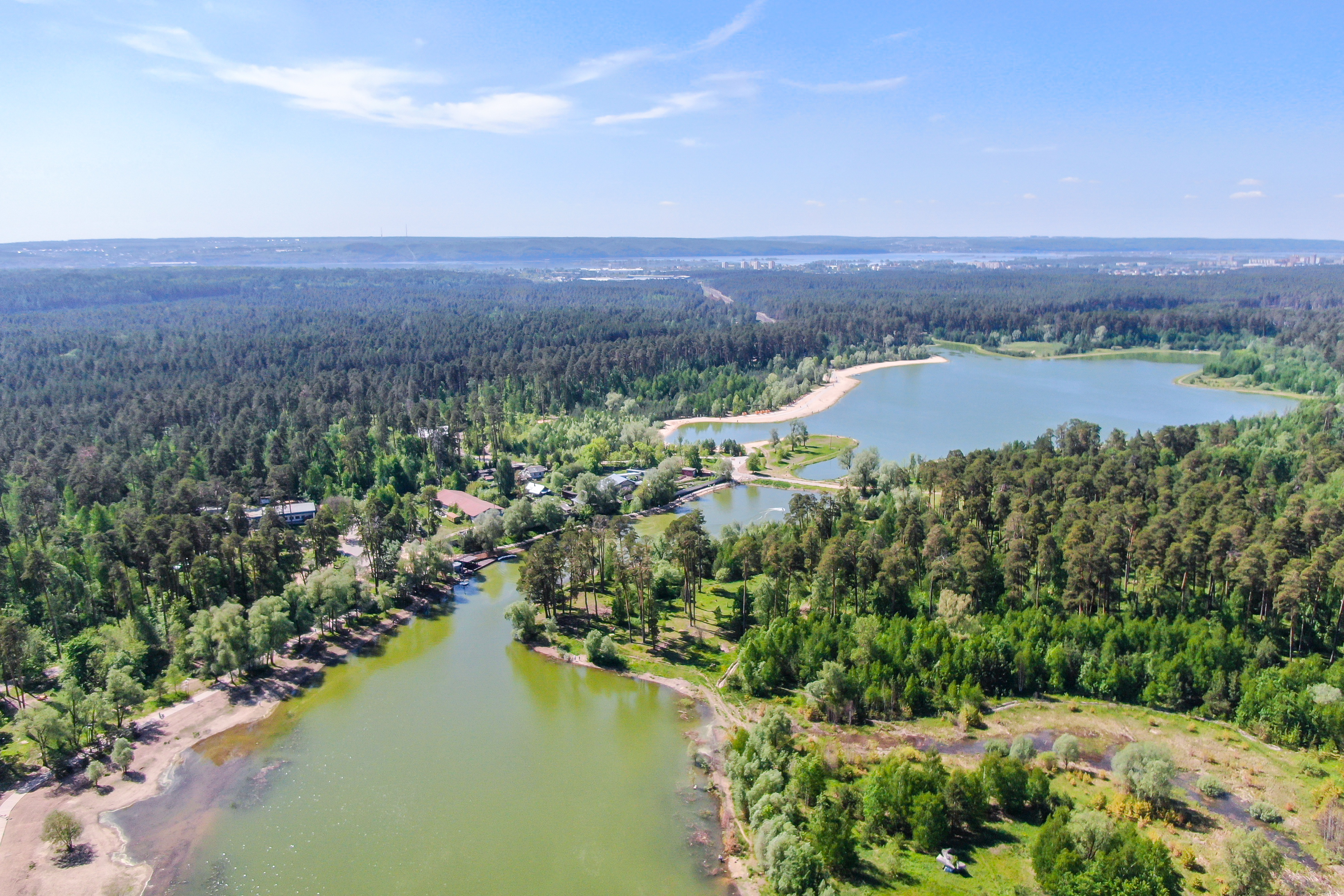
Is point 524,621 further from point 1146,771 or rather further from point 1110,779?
point 1146,771

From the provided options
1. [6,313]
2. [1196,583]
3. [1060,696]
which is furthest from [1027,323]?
[6,313]

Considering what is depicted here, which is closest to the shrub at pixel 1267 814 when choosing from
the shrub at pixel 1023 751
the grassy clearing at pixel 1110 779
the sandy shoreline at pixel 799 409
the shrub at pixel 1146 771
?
the grassy clearing at pixel 1110 779

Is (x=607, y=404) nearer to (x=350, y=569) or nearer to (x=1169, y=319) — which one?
(x=350, y=569)

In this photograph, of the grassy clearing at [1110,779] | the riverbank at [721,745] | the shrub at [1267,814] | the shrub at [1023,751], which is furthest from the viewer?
the shrub at [1023,751]

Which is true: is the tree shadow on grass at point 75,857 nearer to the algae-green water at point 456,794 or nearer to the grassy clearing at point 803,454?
the algae-green water at point 456,794

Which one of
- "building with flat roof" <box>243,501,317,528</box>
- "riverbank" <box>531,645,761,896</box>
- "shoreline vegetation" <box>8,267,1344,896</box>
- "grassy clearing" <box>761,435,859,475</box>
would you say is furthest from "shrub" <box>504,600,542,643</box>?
"grassy clearing" <box>761,435,859,475</box>

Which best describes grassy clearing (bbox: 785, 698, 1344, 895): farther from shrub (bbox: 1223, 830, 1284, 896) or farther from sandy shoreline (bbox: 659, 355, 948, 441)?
sandy shoreline (bbox: 659, 355, 948, 441)
